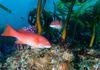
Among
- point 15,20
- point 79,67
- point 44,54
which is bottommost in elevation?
point 15,20

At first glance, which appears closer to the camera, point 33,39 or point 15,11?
point 33,39

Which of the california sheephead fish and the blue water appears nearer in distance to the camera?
the california sheephead fish

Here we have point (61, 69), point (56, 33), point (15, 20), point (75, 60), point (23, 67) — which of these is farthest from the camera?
point (15, 20)

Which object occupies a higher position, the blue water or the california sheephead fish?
the california sheephead fish

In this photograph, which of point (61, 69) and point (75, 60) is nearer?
point (61, 69)

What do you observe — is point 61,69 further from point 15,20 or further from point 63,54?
point 15,20

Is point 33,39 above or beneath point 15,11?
above

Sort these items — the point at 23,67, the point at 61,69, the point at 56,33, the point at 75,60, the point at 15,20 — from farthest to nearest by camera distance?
1. the point at 15,20
2. the point at 56,33
3. the point at 75,60
4. the point at 23,67
5. the point at 61,69

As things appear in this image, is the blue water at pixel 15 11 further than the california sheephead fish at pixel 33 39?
Yes

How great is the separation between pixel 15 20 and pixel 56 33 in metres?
29.5

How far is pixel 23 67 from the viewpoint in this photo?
13.0 feet

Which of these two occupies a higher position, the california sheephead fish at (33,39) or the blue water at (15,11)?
the california sheephead fish at (33,39)

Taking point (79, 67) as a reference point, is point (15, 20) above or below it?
below

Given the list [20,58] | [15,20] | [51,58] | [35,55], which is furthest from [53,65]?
[15,20]
